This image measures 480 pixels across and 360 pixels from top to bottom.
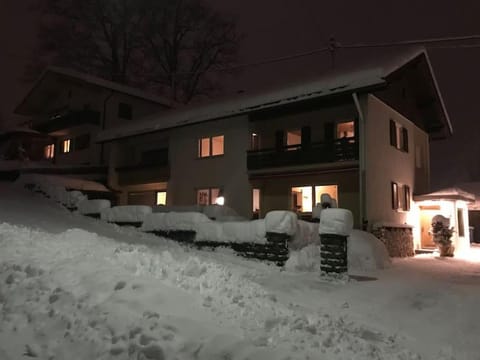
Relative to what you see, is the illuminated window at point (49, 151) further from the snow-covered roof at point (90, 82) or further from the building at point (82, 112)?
the snow-covered roof at point (90, 82)

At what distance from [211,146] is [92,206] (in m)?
7.10

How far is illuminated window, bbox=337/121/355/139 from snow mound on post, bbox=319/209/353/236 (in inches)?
352

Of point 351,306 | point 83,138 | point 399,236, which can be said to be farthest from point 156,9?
point 351,306

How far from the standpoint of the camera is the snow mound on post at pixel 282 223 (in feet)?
38.6

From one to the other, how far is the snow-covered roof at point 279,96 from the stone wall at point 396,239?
5.70 m

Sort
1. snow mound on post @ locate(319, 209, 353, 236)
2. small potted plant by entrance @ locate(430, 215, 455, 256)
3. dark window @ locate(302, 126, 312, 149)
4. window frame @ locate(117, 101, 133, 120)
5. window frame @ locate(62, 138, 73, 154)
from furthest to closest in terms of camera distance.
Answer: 1. window frame @ locate(62, 138, 73, 154)
2. window frame @ locate(117, 101, 133, 120)
3. dark window @ locate(302, 126, 312, 149)
4. small potted plant by entrance @ locate(430, 215, 455, 256)
5. snow mound on post @ locate(319, 209, 353, 236)

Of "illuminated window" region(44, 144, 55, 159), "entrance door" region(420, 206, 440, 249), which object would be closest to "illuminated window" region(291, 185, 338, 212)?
"entrance door" region(420, 206, 440, 249)

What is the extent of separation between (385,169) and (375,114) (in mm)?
2402

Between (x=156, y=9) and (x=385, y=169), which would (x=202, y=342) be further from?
(x=156, y=9)

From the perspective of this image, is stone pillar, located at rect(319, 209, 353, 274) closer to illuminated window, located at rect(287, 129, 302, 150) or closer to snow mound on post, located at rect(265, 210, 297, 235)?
snow mound on post, located at rect(265, 210, 297, 235)

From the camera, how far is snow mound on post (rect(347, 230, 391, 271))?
13.6 m

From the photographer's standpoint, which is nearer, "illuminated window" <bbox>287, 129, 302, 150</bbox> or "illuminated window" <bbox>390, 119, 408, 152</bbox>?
"illuminated window" <bbox>390, 119, 408, 152</bbox>

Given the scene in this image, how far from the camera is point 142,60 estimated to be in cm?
3762

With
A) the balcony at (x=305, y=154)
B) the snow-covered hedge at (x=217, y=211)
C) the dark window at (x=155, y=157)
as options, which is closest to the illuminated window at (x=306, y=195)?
the balcony at (x=305, y=154)
